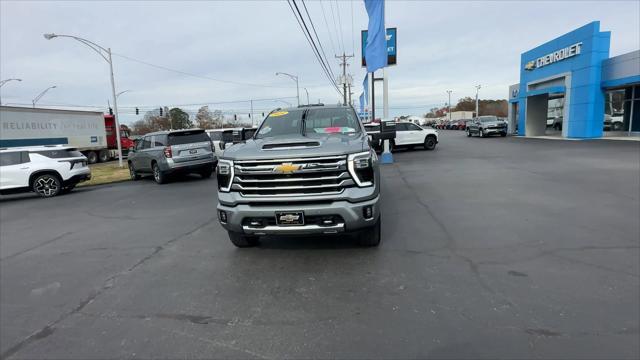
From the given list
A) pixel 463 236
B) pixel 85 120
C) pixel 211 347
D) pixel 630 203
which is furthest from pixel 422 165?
pixel 85 120

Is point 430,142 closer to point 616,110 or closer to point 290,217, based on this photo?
point 616,110

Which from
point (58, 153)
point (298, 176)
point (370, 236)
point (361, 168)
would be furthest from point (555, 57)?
point (58, 153)

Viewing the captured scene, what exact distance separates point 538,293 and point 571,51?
29276 millimetres

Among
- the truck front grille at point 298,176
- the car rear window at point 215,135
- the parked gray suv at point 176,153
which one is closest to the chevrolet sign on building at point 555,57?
the car rear window at point 215,135

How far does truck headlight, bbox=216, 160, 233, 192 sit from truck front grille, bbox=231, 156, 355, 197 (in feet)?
0.69

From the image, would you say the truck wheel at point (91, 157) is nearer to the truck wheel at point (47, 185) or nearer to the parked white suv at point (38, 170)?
the parked white suv at point (38, 170)

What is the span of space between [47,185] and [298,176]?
38.7ft

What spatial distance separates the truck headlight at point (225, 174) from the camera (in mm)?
4793

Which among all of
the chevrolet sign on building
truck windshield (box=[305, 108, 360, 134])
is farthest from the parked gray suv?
the chevrolet sign on building

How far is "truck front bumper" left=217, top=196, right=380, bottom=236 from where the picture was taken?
445 cm

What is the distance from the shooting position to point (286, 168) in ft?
14.9

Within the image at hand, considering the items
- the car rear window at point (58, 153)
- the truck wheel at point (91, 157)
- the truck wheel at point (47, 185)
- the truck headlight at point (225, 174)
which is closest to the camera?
the truck headlight at point (225, 174)

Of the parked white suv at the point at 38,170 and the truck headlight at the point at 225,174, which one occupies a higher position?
the truck headlight at the point at 225,174

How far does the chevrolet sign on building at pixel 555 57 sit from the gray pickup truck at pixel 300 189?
93.8ft
